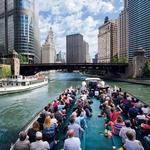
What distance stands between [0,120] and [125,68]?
99460 mm

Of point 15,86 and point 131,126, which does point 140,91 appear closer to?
point 15,86

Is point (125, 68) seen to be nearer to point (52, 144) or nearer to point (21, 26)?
point (21, 26)

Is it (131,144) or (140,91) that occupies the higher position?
(131,144)

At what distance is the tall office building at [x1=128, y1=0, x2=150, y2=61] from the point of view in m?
178

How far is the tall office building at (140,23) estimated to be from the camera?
177750 millimetres

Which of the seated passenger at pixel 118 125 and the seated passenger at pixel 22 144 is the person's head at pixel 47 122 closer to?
the seated passenger at pixel 22 144

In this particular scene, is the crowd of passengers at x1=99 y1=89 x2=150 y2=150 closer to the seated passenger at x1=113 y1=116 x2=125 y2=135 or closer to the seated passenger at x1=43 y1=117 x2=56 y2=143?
the seated passenger at x1=113 y1=116 x2=125 y2=135

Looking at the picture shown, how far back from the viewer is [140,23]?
18675cm

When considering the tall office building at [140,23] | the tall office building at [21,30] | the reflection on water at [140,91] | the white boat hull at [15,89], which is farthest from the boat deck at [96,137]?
the tall office building at [21,30]

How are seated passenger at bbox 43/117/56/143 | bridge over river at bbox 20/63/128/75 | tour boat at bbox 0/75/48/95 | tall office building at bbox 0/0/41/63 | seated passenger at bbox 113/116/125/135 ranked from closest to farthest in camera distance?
seated passenger at bbox 43/117/56/143 < seated passenger at bbox 113/116/125/135 < tour boat at bbox 0/75/48/95 < bridge over river at bbox 20/63/128/75 < tall office building at bbox 0/0/41/63

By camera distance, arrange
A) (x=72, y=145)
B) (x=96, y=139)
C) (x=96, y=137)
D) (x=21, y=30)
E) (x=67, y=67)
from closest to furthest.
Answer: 1. (x=72, y=145)
2. (x=96, y=139)
3. (x=96, y=137)
4. (x=67, y=67)
5. (x=21, y=30)

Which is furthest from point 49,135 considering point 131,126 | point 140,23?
point 140,23

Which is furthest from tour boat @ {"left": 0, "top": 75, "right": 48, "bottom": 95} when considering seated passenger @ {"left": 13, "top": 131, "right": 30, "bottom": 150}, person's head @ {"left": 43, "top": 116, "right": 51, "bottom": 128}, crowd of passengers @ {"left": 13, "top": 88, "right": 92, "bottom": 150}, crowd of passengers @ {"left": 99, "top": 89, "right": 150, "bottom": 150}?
seated passenger @ {"left": 13, "top": 131, "right": 30, "bottom": 150}

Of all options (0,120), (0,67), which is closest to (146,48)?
(0,67)
